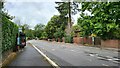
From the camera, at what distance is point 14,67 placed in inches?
618

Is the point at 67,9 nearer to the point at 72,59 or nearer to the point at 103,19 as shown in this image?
the point at 103,19

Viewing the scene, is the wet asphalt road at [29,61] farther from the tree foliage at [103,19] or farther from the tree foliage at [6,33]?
the tree foliage at [103,19]

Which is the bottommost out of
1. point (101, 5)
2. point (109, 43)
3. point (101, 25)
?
point (109, 43)

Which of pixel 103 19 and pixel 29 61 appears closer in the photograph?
pixel 29 61

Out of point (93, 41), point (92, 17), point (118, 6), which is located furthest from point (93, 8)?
point (93, 41)

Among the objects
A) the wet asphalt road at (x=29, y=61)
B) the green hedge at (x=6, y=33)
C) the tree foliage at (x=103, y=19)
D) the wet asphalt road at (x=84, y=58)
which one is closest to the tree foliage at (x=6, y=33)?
the green hedge at (x=6, y=33)

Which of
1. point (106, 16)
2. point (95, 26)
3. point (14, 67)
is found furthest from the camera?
point (95, 26)

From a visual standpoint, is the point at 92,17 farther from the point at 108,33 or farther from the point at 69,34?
the point at 69,34

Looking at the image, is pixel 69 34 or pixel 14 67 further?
pixel 69 34

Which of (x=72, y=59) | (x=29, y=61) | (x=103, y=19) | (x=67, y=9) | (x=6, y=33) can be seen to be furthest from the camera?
(x=67, y=9)

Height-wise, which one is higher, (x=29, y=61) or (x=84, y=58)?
(x=29, y=61)

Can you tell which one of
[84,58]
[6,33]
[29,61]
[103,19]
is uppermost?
[103,19]

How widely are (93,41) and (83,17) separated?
325 inches

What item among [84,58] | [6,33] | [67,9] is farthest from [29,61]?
[67,9]
